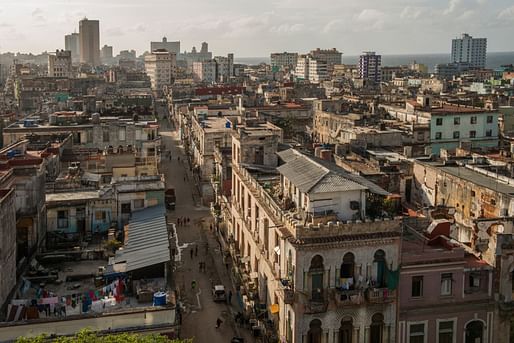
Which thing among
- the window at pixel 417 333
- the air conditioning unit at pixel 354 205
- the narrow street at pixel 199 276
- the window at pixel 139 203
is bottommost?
the narrow street at pixel 199 276

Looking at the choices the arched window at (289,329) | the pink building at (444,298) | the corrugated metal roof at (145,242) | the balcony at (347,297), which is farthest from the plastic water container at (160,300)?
the pink building at (444,298)

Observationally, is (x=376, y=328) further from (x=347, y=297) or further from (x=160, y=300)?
(x=160, y=300)

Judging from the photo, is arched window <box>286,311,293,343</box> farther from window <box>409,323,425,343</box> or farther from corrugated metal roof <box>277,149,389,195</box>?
corrugated metal roof <box>277,149,389,195</box>

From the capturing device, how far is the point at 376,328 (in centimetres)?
3500

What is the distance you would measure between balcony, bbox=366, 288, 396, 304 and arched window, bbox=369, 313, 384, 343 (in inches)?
41.5

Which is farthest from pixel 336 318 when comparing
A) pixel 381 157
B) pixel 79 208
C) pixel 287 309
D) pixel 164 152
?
pixel 164 152

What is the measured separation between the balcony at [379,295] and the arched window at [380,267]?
0.79m

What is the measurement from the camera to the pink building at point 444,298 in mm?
34844

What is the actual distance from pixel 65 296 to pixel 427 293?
20.5 metres

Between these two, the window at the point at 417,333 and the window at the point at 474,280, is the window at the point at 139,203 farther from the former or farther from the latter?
the window at the point at 474,280

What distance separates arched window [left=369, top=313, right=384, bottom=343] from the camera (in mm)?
34719

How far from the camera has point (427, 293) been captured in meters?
35.1

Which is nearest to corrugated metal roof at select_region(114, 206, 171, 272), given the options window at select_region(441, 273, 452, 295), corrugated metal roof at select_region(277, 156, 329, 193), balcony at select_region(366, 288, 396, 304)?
corrugated metal roof at select_region(277, 156, 329, 193)

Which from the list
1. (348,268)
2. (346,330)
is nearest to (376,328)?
(346,330)
